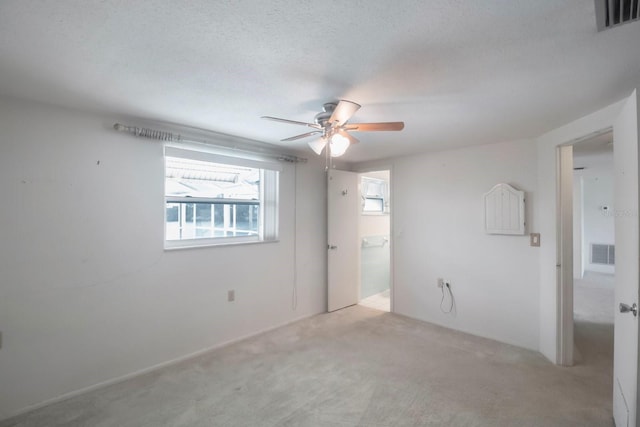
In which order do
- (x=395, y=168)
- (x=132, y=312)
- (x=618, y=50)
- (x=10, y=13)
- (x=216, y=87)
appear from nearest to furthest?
(x=10, y=13) → (x=618, y=50) → (x=216, y=87) → (x=132, y=312) → (x=395, y=168)

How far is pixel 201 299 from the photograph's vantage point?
2.91m

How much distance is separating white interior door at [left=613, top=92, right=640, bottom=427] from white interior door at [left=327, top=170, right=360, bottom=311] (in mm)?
2812

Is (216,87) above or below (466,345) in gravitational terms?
above

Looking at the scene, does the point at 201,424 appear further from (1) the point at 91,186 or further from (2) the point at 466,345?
(2) the point at 466,345

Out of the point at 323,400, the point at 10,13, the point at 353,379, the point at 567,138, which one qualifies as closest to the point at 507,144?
the point at 567,138

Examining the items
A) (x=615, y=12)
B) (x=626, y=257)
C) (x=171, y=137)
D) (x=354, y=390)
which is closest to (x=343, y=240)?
(x=354, y=390)

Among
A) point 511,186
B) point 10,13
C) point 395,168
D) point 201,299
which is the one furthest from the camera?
point 395,168

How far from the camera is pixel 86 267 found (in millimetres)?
2277

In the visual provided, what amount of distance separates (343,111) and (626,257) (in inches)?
70.5

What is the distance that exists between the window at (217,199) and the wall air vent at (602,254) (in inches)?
267

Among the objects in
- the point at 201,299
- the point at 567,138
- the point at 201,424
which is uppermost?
the point at 567,138

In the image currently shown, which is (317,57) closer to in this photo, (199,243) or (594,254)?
(199,243)

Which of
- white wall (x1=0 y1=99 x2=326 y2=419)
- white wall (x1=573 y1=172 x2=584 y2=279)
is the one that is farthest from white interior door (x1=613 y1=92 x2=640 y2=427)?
white wall (x1=573 y1=172 x2=584 y2=279)

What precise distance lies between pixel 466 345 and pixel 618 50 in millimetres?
2728
